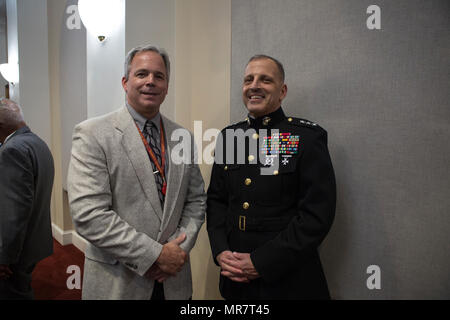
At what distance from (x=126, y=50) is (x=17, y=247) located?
150 centimetres

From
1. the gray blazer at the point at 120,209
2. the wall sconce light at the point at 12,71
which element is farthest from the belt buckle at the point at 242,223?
the wall sconce light at the point at 12,71

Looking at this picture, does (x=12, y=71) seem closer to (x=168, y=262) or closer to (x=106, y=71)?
(x=106, y=71)

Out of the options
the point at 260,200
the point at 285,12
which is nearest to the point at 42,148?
the point at 260,200

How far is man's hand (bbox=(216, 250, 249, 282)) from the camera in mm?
1288

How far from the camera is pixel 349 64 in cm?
150

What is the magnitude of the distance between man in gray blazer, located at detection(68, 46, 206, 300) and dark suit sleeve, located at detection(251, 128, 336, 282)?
393 millimetres

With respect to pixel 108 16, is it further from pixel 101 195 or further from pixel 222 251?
pixel 222 251

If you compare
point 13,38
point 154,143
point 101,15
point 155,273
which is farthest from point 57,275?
point 13,38

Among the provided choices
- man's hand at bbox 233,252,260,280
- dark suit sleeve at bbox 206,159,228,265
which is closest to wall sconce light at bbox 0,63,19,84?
dark suit sleeve at bbox 206,159,228,265

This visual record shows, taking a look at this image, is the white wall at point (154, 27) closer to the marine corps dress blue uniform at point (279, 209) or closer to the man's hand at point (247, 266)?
the marine corps dress blue uniform at point (279, 209)

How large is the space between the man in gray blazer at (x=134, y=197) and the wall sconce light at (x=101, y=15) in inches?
41.7

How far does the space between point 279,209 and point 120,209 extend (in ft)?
2.44

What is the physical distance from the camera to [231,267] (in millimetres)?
1310

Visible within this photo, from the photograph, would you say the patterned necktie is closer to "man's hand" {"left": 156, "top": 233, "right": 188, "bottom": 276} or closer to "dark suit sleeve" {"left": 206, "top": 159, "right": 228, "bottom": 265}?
"man's hand" {"left": 156, "top": 233, "right": 188, "bottom": 276}
